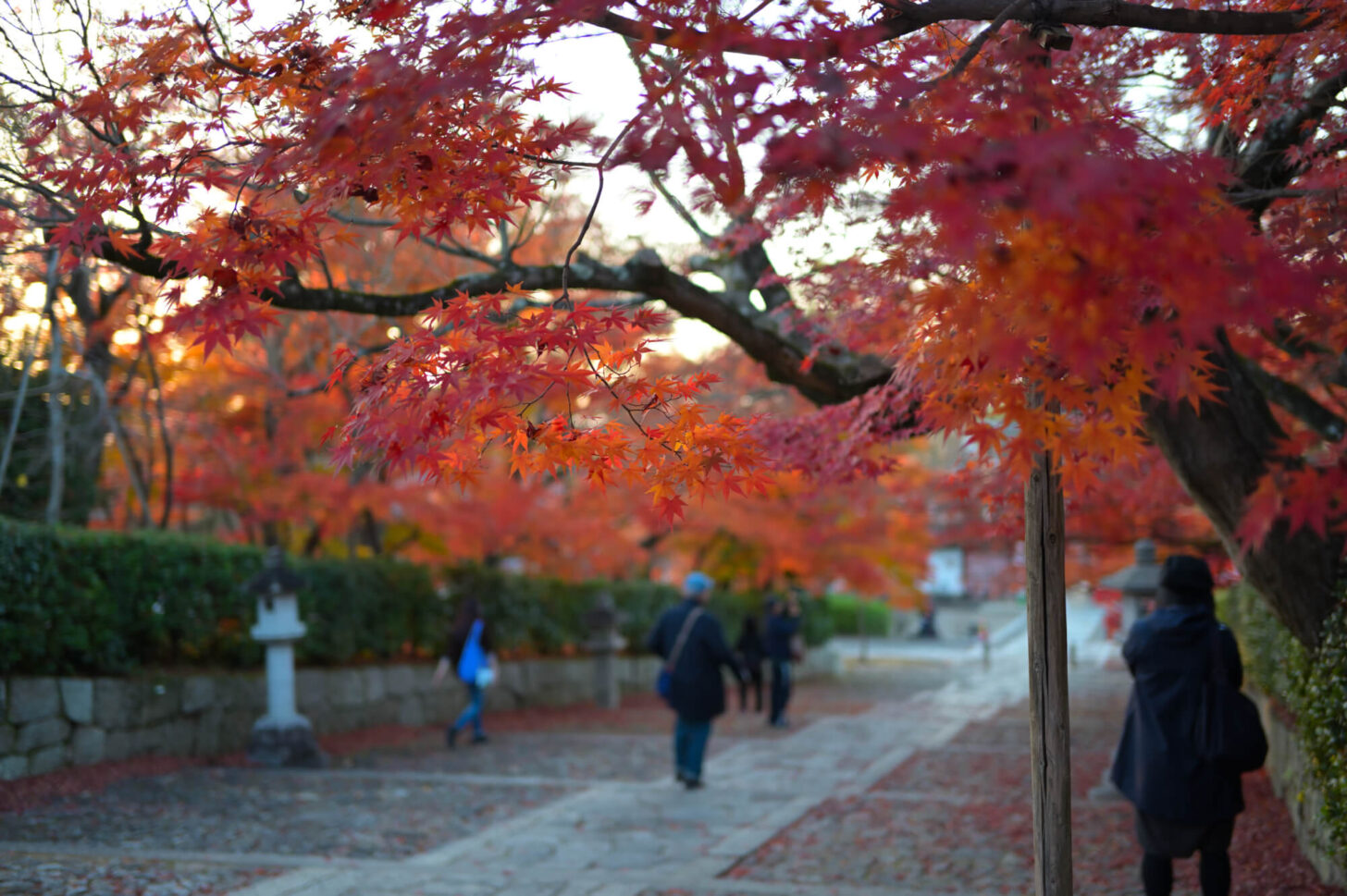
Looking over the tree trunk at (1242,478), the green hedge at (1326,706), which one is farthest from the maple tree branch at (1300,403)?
the green hedge at (1326,706)

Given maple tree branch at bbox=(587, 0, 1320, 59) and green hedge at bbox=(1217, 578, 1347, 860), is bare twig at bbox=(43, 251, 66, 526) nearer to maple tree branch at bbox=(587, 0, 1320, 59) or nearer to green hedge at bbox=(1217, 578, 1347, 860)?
maple tree branch at bbox=(587, 0, 1320, 59)

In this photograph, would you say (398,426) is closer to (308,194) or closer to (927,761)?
(308,194)

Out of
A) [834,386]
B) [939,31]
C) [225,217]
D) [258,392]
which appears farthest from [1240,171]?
[258,392]

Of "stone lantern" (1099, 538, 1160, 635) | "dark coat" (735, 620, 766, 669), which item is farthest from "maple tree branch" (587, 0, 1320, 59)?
"dark coat" (735, 620, 766, 669)

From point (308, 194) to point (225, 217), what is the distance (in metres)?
0.34

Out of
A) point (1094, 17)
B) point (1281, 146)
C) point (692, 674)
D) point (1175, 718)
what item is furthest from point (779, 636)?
point (1094, 17)

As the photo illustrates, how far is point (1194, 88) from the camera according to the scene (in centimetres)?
520

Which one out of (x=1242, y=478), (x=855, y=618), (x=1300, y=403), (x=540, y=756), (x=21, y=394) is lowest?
(x=855, y=618)

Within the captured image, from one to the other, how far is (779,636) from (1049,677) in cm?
1127

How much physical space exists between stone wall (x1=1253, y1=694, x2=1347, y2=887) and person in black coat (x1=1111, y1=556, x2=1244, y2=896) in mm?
727

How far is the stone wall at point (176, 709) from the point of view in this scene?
785 centimetres

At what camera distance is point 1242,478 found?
17.3ft

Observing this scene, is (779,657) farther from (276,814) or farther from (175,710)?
(276,814)

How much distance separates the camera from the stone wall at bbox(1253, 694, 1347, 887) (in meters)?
5.31
